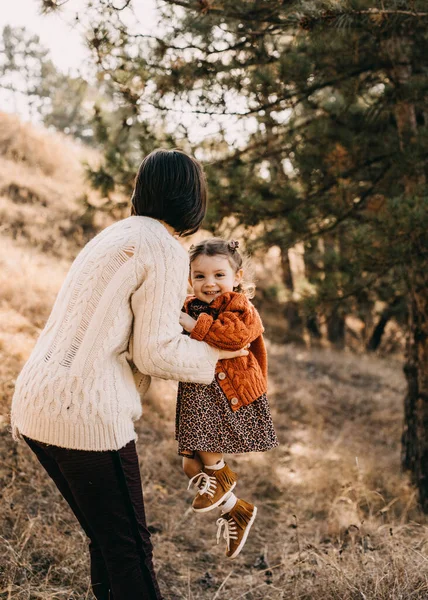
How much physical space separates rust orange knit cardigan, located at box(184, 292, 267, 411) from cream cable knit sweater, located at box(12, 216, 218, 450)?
0.26 meters

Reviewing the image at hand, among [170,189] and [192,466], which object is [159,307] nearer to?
[170,189]

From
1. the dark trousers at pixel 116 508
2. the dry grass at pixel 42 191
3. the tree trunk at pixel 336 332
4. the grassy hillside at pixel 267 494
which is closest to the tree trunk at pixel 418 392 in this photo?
the grassy hillside at pixel 267 494

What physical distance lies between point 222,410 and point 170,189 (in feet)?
3.29

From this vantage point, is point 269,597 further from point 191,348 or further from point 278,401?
point 278,401

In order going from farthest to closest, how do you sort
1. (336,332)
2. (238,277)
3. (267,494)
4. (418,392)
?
(336,332) → (418,392) → (267,494) → (238,277)

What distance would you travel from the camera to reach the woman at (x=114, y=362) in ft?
6.68

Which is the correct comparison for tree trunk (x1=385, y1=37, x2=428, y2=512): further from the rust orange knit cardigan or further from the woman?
the woman

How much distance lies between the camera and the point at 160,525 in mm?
4387

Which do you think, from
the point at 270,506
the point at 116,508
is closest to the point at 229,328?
the point at 116,508

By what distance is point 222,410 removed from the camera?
8.61ft

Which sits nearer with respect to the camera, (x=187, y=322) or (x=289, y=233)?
(x=187, y=322)

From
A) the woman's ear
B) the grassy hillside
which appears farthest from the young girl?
the grassy hillside

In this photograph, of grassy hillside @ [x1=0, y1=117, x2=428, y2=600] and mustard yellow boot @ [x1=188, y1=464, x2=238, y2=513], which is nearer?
mustard yellow boot @ [x1=188, y1=464, x2=238, y2=513]

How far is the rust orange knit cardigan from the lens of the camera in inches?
95.0
